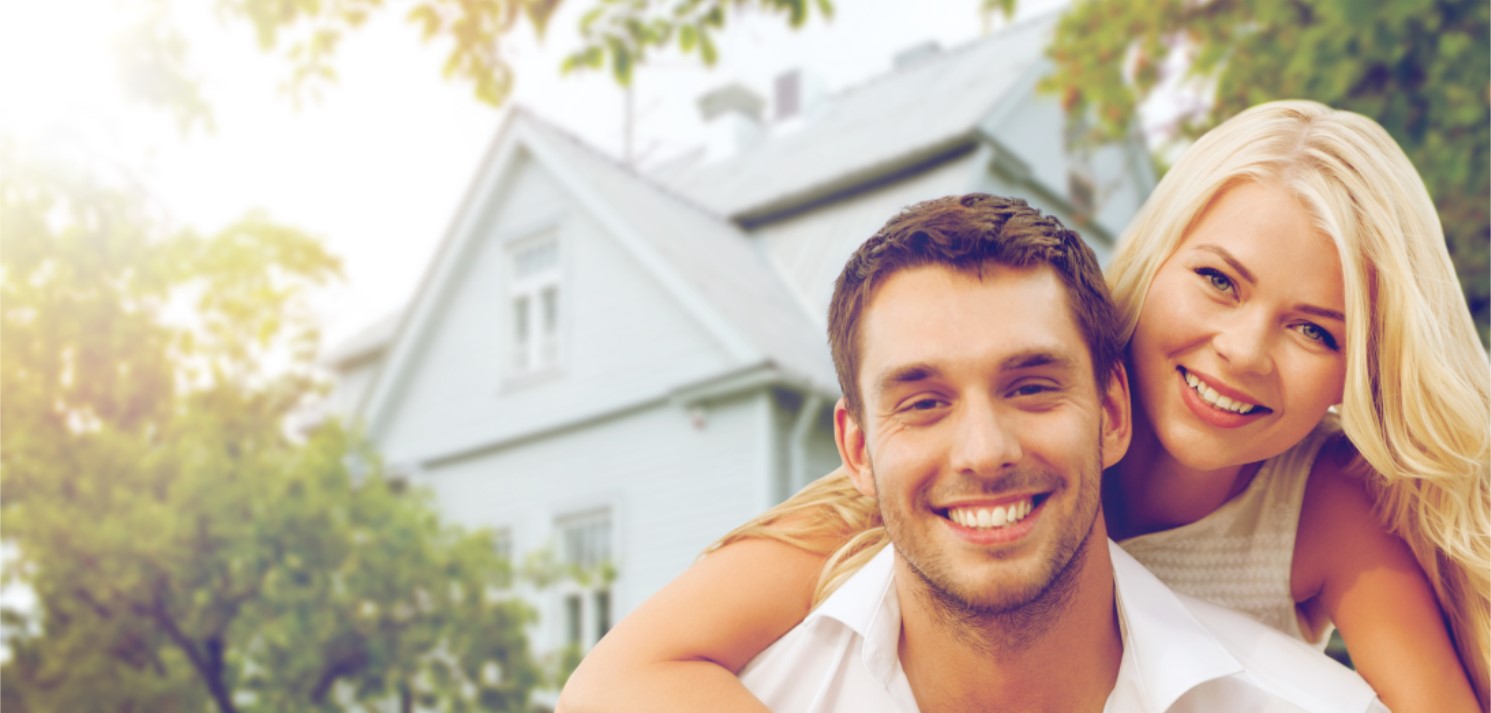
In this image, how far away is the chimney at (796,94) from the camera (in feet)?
65.5

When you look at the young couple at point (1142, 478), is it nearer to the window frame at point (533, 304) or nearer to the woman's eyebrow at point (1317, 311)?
the woman's eyebrow at point (1317, 311)

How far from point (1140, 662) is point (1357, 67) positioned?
497 cm

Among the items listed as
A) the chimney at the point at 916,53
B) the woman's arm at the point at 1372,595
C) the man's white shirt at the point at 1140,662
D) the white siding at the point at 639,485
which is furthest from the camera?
the chimney at the point at 916,53

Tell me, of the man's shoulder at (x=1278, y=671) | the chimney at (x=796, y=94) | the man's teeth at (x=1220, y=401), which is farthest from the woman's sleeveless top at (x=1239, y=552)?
the chimney at (x=796, y=94)

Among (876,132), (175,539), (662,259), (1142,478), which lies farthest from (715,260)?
(1142,478)

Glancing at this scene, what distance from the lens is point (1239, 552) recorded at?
253 cm

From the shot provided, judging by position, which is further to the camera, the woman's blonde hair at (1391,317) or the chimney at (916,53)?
the chimney at (916,53)

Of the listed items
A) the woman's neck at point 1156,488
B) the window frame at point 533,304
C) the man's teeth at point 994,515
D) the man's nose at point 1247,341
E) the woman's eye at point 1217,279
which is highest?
the window frame at point 533,304

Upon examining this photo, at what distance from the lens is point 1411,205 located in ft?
7.84

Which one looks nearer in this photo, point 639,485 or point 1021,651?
point 1021,651

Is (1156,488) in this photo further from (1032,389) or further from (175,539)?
(175,539)

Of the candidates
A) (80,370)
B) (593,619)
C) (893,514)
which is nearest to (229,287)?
(80,370)

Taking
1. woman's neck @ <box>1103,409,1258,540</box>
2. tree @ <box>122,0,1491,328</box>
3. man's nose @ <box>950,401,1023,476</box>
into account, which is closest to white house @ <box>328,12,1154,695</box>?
tree @ <box>122,0,1491,328</box>

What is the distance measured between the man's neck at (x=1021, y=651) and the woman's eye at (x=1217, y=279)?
450 mm
